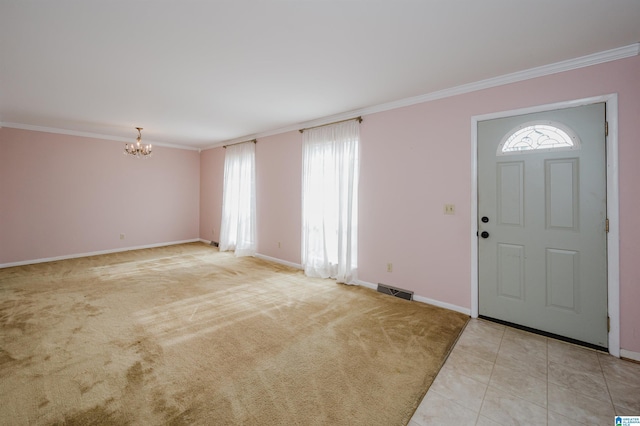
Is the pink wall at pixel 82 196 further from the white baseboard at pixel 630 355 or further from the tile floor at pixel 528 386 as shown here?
the white baseboard at pixel 630 355

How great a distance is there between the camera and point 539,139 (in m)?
2.75

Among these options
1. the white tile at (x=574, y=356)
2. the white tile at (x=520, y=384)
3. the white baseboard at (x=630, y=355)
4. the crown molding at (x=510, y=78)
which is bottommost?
the white tile at (x=520, y=384)

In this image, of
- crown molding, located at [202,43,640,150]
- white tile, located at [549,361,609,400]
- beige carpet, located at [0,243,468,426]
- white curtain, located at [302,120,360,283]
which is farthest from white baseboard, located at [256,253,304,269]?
white tile, located at [549,361,609,400]

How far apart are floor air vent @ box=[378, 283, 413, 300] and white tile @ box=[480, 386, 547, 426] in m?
1.67

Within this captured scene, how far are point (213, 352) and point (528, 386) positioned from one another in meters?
2.57

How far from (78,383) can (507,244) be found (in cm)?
409

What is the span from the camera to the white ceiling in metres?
1.88

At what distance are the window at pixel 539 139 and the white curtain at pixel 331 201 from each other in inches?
75.5

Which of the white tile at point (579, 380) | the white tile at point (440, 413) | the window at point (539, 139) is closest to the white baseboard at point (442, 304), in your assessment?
the white tile at point (579, 380)

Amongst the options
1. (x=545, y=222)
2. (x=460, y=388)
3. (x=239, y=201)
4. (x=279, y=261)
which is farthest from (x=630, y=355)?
(x=239, y=201)

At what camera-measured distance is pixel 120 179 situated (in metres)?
6.27

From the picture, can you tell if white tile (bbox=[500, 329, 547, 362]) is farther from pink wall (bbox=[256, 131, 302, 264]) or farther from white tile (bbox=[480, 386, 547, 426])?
pink wall (bbox=[256, 131, 302, 264])

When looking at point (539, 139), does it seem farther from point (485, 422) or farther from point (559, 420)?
point (485, 422)

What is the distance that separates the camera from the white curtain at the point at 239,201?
5965mm
